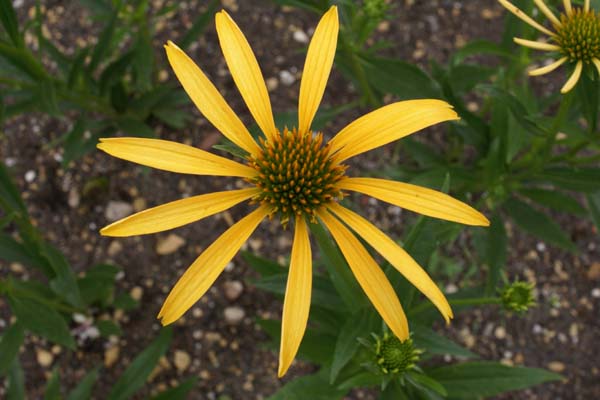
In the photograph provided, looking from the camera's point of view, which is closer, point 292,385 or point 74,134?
point 292,385

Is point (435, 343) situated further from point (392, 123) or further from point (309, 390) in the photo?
point (392, 123)

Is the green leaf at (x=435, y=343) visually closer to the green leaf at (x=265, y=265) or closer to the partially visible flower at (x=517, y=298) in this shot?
the partially visible flower at (x=517, y=298)

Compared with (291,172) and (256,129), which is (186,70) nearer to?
(291,172)

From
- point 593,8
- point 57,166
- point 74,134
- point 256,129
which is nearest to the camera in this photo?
point 593,8

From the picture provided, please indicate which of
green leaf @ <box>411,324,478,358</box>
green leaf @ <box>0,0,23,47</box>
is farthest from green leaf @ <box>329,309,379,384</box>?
green leaf @ <box>0,0,23,47</box>

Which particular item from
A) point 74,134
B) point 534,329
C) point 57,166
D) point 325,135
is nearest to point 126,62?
point 74,134

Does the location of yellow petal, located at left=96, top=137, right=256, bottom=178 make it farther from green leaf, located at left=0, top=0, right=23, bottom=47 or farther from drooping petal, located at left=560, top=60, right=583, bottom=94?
drooping petal, located at left=560, top=60, right=583, bottom=94
